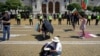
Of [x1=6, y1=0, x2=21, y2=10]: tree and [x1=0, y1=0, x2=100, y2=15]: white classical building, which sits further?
A: [x1=0, y1=0, x2=100, y2=15]: white classical building

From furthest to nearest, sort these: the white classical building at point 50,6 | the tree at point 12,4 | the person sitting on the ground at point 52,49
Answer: the white classical building at point 50,6
the tree at point 12,4
the person sitting on the ground at point 52,49

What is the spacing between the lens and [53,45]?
973cm

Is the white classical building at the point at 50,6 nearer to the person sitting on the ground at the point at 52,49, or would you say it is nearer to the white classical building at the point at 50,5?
the white classical building at the point at 50,5

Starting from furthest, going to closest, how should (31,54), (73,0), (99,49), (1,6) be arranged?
(73,0) → (1,6) → (99,49) → (31,54)

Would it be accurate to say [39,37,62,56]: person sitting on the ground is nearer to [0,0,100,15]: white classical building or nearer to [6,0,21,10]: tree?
[6,0,21,10]: tree

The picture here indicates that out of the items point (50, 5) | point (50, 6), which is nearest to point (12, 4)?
point (50, 6)

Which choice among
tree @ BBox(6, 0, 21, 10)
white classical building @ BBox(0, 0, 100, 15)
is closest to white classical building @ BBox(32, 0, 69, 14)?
white classical building @ BBox(0, 0, 100, 15)

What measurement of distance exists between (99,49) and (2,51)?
4.95 m

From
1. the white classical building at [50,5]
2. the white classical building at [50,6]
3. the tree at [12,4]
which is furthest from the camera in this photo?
the white classical building at [50,6]

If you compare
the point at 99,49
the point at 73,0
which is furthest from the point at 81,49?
the point at 73,0

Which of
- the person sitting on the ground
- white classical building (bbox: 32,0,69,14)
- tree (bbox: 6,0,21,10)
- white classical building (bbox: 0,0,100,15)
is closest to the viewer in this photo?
the person sitting on the ground

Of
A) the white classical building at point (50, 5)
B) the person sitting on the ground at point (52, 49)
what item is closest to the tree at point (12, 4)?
the white classical building at point (50, 5)

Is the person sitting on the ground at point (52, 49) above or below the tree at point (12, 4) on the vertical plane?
below

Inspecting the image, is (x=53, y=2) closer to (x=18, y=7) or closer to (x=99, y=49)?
(x=18, y=7)
